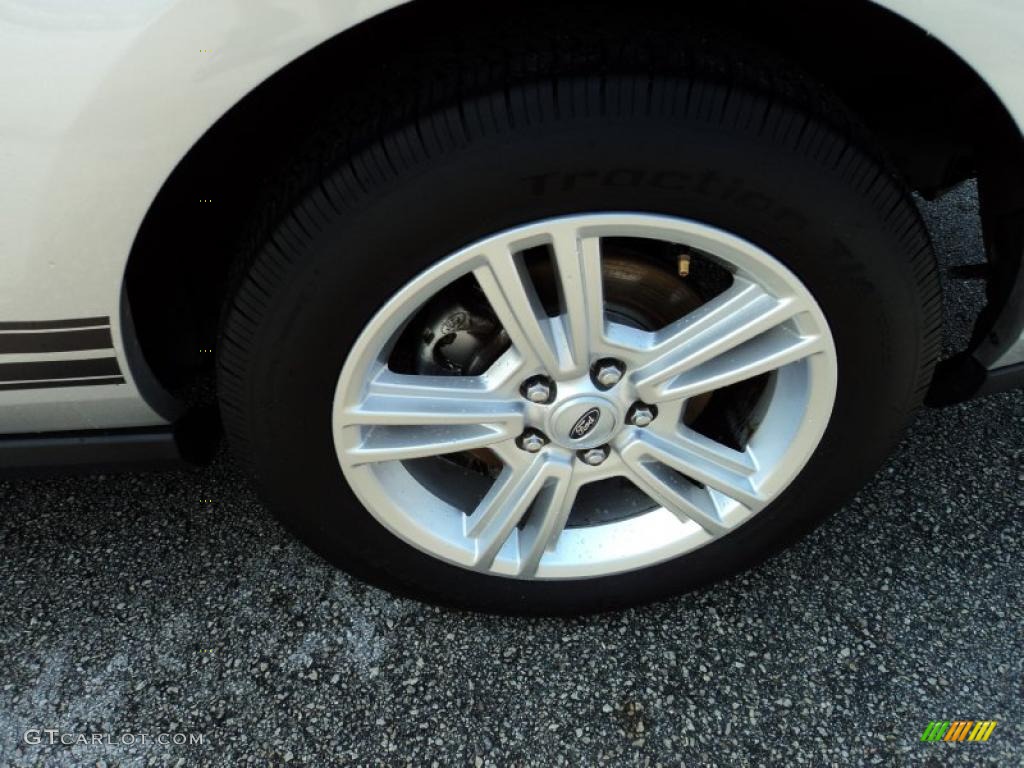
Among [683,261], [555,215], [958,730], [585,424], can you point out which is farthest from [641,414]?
[958,730]

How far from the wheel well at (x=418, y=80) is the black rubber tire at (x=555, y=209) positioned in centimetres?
9

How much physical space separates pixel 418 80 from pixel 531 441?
0.58 metres

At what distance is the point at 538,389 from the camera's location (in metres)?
1.28

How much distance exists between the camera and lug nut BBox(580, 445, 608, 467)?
1382mm

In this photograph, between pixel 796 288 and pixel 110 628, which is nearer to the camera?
pixel 796 288

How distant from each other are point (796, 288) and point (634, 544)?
1.87 ft

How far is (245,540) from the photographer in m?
1.72

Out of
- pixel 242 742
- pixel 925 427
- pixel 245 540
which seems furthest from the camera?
pixel 925 427

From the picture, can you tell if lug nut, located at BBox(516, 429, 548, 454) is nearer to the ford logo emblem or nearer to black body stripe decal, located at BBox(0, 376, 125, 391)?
the ford logo emblem

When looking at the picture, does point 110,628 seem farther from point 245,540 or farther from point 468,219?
point 468,219

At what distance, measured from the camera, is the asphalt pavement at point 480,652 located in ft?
4.63

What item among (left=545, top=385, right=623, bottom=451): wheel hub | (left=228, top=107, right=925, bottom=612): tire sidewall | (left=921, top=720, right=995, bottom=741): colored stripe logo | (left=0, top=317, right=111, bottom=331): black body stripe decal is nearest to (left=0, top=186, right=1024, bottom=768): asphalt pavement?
(left=921, top=720, right=995, bottom=741): colored stripe logo

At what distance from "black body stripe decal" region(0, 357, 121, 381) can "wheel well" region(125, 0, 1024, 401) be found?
99mm

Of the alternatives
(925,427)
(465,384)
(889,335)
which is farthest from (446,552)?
(925,427)
